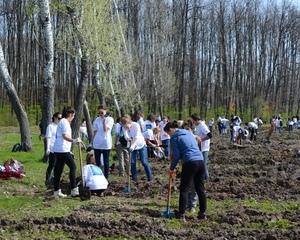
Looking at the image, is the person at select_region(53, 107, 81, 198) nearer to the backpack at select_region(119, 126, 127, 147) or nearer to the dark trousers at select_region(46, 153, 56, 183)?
the dark trousers at select_region(46, 153, 56, 183)

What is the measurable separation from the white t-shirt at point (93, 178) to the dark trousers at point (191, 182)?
2.70 meters

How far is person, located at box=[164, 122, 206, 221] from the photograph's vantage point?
10.3 m

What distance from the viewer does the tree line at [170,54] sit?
31.8 metres

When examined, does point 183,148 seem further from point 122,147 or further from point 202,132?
point 122,147

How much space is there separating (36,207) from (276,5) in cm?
8070

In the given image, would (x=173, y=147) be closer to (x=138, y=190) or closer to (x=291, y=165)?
(x=138, y=190)

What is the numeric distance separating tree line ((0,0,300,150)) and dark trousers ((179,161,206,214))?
50.4 feet

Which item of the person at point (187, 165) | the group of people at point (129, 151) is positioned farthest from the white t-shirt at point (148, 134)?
the person at point (187, 165)

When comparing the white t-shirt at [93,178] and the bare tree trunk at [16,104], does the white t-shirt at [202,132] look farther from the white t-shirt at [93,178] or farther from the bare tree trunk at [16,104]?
the bare tree trunk at [16,104]

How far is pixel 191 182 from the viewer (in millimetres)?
10406

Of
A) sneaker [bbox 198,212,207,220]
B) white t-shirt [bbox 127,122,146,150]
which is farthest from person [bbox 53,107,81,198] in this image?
sneaker [bbox 198,212,207,220]

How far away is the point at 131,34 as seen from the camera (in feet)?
218

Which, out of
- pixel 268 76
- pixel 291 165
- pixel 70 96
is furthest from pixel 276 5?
pixel 291 165

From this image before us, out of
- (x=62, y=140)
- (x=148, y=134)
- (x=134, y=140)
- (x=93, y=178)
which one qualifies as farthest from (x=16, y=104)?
(x=93, y=178)
